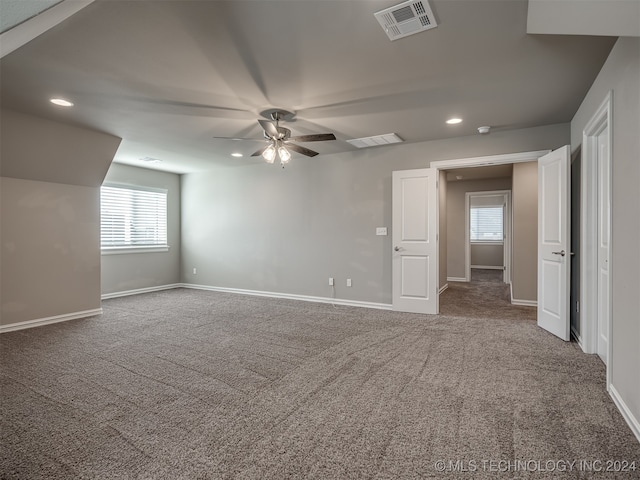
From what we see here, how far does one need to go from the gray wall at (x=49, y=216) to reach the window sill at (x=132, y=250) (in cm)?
129

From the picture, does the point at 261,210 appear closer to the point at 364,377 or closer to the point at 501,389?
the point at 364,377

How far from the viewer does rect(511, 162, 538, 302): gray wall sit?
18.9ft

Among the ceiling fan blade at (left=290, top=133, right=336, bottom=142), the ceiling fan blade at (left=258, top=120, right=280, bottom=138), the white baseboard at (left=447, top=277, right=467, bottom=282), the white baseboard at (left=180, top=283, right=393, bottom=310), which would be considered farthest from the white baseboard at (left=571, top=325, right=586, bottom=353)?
the white baseboard at (left=447, top=277, right=467, bottom=282)

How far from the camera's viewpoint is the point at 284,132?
402 cm

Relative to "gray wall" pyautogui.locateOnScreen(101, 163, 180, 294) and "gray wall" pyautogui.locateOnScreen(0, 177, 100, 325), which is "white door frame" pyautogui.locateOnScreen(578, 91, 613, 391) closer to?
"gray wall" pyautogui.locateOnScreen(0, 177, 100, 325)

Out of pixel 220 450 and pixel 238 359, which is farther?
pixel 238 359

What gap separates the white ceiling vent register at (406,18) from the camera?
2.11 meters

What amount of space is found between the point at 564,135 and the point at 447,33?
2.97 meters

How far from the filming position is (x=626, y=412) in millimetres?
2145

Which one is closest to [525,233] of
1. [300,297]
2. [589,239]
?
[589,239]

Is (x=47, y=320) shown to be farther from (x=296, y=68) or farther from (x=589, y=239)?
(x=589, y=239)

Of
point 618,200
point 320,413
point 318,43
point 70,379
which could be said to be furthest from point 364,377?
point 318,43

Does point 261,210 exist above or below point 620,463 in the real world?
above

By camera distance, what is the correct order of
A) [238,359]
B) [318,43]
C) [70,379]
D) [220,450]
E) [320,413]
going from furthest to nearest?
[238,359]
[70,379]
[318,43]
[320,413]
[220,450]
